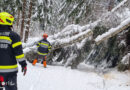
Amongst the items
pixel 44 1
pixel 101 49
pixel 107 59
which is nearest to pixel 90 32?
pixel 101 49

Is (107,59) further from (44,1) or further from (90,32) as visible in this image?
(44,1)

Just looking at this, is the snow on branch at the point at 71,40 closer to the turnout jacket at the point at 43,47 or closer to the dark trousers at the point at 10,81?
the turnout jacket at the point at 43,47

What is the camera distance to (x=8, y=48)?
3.05 m

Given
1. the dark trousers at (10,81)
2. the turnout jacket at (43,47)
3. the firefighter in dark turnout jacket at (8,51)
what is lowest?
the turnout jacket at (43,47)

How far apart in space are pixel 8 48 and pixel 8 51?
0.06 m

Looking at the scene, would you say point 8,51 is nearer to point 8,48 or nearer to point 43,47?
point 8,48

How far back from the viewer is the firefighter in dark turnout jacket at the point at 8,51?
3.00m

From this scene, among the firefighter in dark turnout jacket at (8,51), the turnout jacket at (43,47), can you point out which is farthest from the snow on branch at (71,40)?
the firefighter in dark turnout jacket at (8,51)

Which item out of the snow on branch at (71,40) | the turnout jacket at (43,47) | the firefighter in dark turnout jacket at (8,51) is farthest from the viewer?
the turnout jacket at (43,47)

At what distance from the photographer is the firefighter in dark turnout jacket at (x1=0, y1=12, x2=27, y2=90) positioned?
3.00 metres

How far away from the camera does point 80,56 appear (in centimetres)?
798

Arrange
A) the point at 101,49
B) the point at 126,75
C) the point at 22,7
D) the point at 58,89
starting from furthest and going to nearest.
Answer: the point at 22,7 → the point at 101,49 → the point at 126,75 → the point at 58,89

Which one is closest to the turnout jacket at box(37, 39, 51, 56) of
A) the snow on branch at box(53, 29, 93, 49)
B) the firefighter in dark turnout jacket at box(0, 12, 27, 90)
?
the snow on branch at box(53, 29, 93, 49)

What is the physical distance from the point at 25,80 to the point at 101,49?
4.70m
